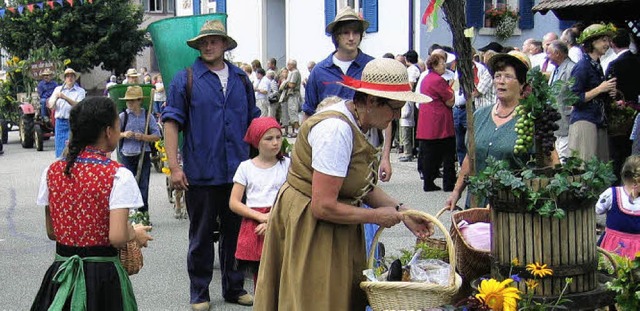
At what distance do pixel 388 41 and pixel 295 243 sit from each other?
16017 millimetres

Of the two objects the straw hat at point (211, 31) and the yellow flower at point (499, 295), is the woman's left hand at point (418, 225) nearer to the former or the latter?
the yellow flower at point (499, 295)

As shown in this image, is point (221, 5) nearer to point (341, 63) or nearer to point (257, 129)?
point (341, 63)

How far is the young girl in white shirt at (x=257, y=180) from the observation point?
19.4 feet

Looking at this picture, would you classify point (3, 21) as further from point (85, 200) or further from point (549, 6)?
point (85, 200)

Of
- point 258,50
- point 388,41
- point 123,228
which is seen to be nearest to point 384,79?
point 123,228

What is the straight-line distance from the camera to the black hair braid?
13.8ft

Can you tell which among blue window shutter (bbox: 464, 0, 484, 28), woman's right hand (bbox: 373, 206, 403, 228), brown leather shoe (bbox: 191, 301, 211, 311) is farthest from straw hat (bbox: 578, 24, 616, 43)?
blue window shutter (bbox: 464, 0, 484, 28)

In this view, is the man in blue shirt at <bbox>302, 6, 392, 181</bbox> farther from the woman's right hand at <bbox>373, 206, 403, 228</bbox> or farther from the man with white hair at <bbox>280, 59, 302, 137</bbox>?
the man with white hair at <bbox>280, 59, 302, 137</bbox>

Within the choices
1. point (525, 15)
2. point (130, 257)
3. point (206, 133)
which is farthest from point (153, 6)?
point (130, 257)

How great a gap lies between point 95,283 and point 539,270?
6.94 ft

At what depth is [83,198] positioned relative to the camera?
4.15 m

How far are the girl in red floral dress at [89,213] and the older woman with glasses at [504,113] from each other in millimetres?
1899

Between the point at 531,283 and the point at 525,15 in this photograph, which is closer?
the point at 531,283

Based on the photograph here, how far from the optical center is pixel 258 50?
1041 inches
